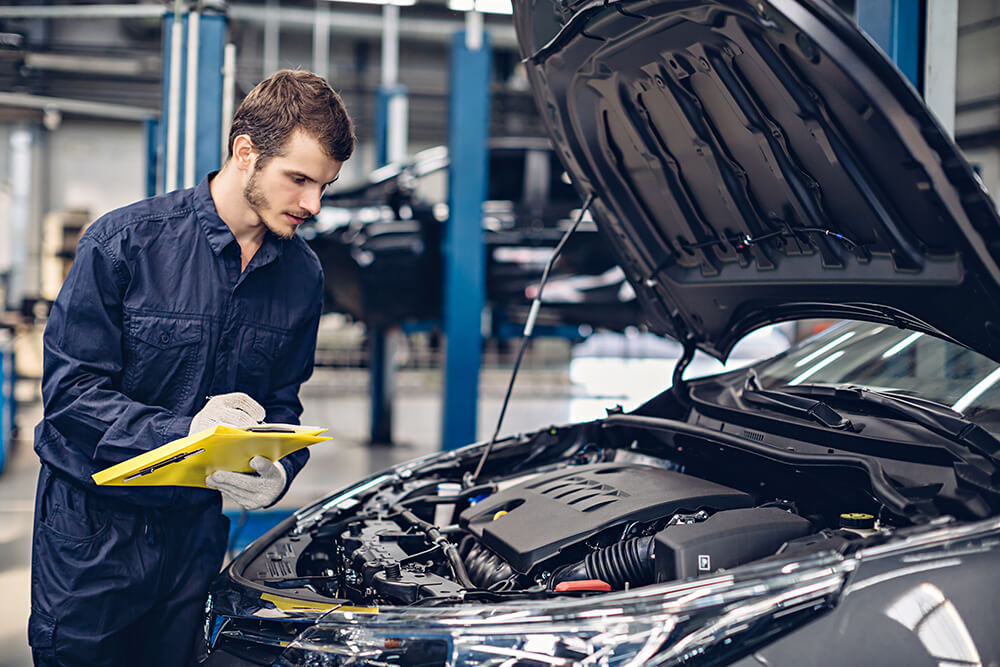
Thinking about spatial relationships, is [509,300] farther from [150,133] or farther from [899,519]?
[899,519]

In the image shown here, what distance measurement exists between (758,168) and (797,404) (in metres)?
0.50

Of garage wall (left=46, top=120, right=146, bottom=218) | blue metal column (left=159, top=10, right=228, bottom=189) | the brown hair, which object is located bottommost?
the brown hair

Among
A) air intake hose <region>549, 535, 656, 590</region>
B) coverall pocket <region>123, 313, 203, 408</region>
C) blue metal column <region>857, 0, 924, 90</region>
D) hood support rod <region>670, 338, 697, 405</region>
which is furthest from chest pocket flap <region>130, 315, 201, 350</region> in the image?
blue metal column <region>857, 0, 924, 90</region>

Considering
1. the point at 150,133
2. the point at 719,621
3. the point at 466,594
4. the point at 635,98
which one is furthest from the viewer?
the point at 150,133

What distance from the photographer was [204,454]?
47.5 inches

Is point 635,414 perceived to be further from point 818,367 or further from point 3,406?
point 3,406

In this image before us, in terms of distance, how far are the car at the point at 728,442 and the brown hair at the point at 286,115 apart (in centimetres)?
47

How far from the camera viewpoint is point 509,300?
4652 millimetres

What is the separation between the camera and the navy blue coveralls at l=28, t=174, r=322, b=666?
132cm

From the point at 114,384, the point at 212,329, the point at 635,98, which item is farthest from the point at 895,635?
the point at 114,384

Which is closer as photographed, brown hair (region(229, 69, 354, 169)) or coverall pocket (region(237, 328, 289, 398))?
brown hair (region(229, 69, 354, 169))

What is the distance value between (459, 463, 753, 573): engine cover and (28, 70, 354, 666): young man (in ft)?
1.38

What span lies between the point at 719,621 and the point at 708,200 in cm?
Answer: 97

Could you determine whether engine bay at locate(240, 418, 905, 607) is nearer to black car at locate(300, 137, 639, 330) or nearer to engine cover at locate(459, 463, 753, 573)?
engine cover at locate(459, 463, 753, 573)
